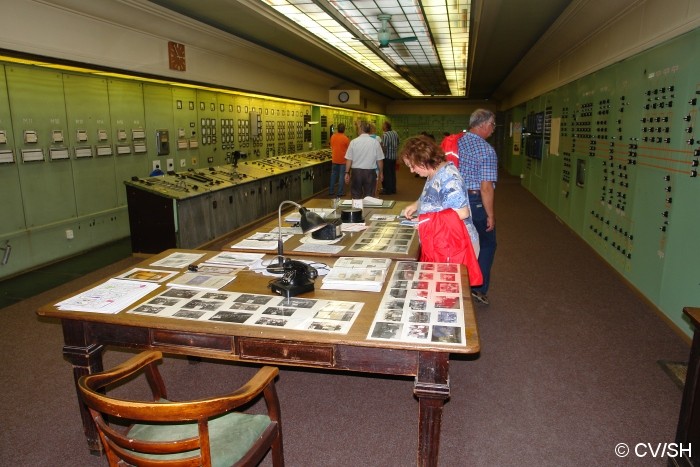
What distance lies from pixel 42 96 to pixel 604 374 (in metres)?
6.36

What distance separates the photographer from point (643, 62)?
5168 millimetres

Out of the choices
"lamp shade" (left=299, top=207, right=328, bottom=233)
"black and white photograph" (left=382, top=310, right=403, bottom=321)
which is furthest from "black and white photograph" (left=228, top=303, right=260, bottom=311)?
"black and white photograph" (left=382, top=310, right=403, bottom=321)

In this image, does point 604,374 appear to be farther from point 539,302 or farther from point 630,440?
point 539,302

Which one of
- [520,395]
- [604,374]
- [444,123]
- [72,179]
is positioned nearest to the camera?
[520,395]

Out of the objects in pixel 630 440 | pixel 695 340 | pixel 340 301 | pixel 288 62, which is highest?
pixel 288 62

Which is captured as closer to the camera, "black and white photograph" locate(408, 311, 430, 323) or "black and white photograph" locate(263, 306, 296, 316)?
"black and white photograph" locate(408, 311, 430, 323)

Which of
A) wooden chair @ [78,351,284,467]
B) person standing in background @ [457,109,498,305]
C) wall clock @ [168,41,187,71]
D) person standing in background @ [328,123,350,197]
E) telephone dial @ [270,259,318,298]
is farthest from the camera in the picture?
person standing in background @ [328,123,350,197]

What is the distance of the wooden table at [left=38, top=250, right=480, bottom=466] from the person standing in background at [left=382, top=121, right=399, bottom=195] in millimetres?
9472

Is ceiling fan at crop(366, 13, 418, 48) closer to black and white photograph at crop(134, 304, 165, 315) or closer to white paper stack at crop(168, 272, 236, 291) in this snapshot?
white paper stack at crop(168, 272, 236, 291)

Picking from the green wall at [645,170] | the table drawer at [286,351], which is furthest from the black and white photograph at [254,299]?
the green wall at [645,170]

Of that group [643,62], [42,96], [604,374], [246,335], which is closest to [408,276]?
[246,335]

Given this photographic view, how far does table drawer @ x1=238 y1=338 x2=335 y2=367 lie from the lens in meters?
2.01

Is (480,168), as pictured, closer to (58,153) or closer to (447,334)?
(447,334)

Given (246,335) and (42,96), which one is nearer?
(246,335)
